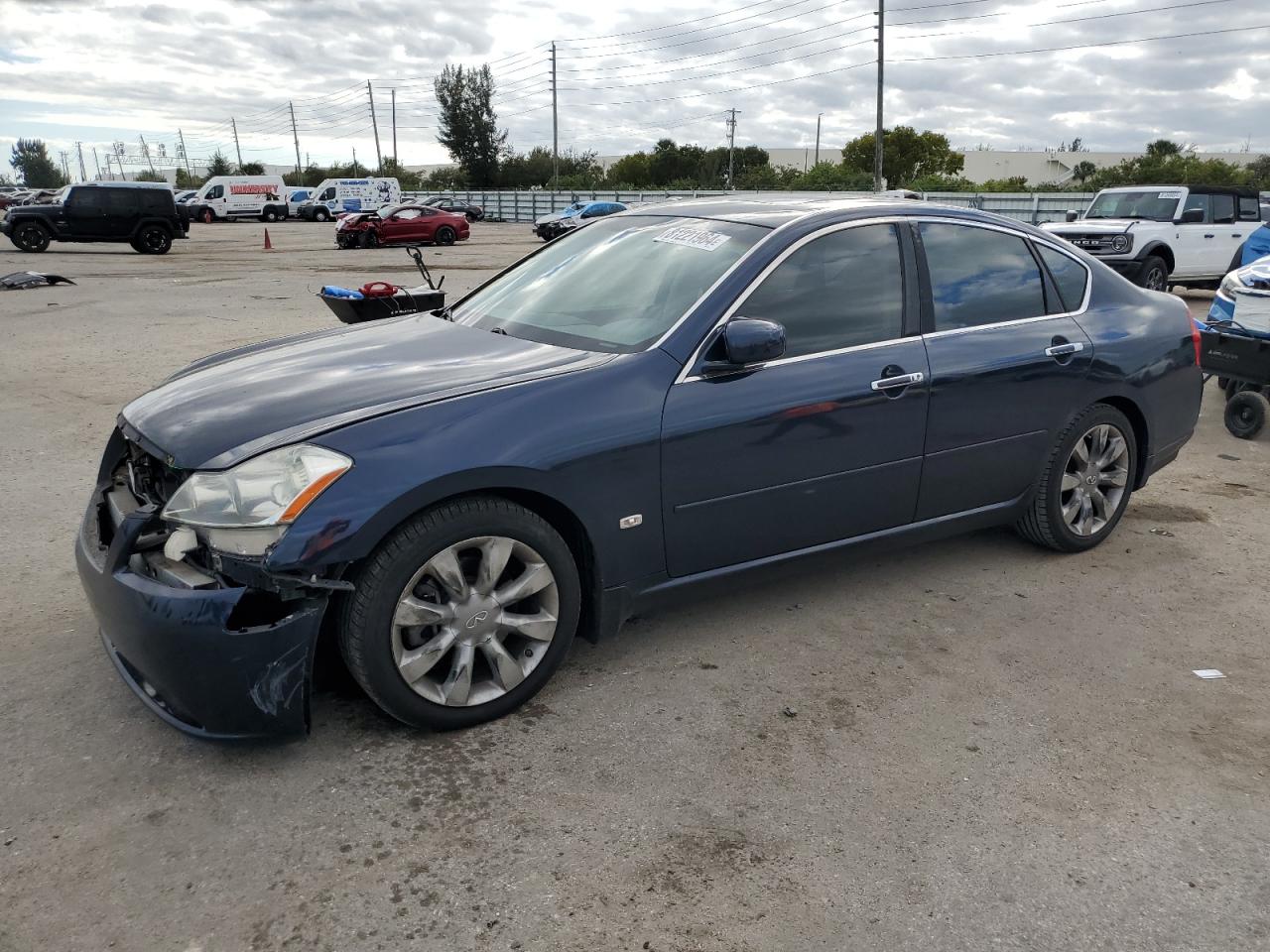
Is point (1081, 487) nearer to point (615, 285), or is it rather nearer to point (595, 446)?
point (615, 285)

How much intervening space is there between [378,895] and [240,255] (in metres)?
27.0

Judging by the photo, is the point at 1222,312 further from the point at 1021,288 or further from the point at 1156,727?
the point at 1156,727

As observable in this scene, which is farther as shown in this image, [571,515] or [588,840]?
[571,515]

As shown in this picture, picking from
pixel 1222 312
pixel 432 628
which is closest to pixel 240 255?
pixel 1222 312

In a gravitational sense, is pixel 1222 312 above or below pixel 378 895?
above

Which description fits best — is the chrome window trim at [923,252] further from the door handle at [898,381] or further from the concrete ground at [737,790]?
the concrete ground at [737,790]

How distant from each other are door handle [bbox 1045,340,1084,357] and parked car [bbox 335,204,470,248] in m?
28.8

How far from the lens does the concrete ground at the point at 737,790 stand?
2408 mm

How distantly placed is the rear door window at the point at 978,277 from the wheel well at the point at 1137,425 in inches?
24.7

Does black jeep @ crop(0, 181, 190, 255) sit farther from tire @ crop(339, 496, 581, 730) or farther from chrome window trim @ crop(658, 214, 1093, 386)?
tire @ crop(339, 496, 581, 730)

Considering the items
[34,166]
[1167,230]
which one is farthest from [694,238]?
[34,166]

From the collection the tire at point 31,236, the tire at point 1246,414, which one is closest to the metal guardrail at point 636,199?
the tire at point 31,236

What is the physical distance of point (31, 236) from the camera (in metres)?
25.9

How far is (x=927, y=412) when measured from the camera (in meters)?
3.99
